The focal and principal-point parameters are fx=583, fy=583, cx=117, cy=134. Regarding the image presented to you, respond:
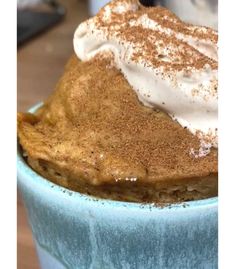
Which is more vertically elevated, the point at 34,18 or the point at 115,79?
the point at 115,79

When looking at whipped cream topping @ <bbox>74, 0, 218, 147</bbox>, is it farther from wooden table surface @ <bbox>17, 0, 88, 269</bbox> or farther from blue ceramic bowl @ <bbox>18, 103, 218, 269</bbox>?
wooden table surface @ <bbox>17, 0, 88, 269</bbox>

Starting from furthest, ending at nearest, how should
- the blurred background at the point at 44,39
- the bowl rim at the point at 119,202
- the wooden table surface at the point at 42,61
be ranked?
the wooden table surface at the point at 42,61
the blurred background at the point at 44,39
the bowl rim at the point at 119,202

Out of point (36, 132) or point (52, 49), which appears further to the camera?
point (52, 49)

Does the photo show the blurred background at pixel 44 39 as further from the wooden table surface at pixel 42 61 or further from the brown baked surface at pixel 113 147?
the brown baked surface at pixel 113 147

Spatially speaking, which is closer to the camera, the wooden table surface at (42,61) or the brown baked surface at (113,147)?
the brown baked surface at (113,147)

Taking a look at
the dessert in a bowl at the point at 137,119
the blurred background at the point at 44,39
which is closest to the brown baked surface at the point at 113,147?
the dessert in a bowl at the point at 137,119

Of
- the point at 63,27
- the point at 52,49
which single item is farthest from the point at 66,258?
the point at 63,27
